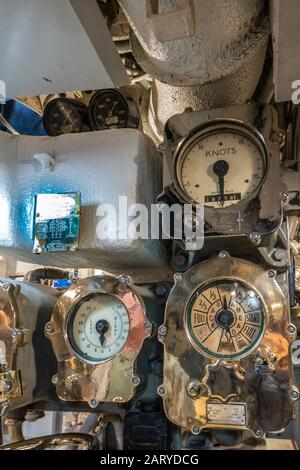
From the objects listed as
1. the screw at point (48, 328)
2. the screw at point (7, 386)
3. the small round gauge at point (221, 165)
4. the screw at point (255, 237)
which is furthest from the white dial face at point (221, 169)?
the screw at point (7, 386)

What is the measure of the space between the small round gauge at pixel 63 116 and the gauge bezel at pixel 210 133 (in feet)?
1.64

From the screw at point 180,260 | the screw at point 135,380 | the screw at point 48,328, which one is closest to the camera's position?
the screw at point 135,380

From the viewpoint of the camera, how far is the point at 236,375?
1.07 m

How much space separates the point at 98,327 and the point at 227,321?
376mm

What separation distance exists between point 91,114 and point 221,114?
548 millimetres

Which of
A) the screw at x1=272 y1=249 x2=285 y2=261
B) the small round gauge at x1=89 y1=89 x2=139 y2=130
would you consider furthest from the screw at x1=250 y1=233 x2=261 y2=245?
the small round gauge at x1=89 y1=89 x2=139 y2=130

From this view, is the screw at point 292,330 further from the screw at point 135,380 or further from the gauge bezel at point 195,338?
the screw at point 135,380

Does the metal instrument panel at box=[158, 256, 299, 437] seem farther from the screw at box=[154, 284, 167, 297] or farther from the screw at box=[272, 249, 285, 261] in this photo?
the screw at box=[154, 284, 167, 297]

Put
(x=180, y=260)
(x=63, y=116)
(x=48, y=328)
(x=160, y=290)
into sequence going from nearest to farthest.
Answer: (x=48, y=328)
(x=180, y=260)
(x=160, y=290)
(x=63, y=116)

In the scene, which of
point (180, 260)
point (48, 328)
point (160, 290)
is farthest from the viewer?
point (160, 290)

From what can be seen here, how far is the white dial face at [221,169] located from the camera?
1167 millimetres

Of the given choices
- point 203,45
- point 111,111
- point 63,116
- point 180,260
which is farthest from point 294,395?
point 63,116

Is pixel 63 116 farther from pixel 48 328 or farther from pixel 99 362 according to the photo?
pixel 99 362

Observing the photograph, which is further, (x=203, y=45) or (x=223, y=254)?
(x=223, y=254)
